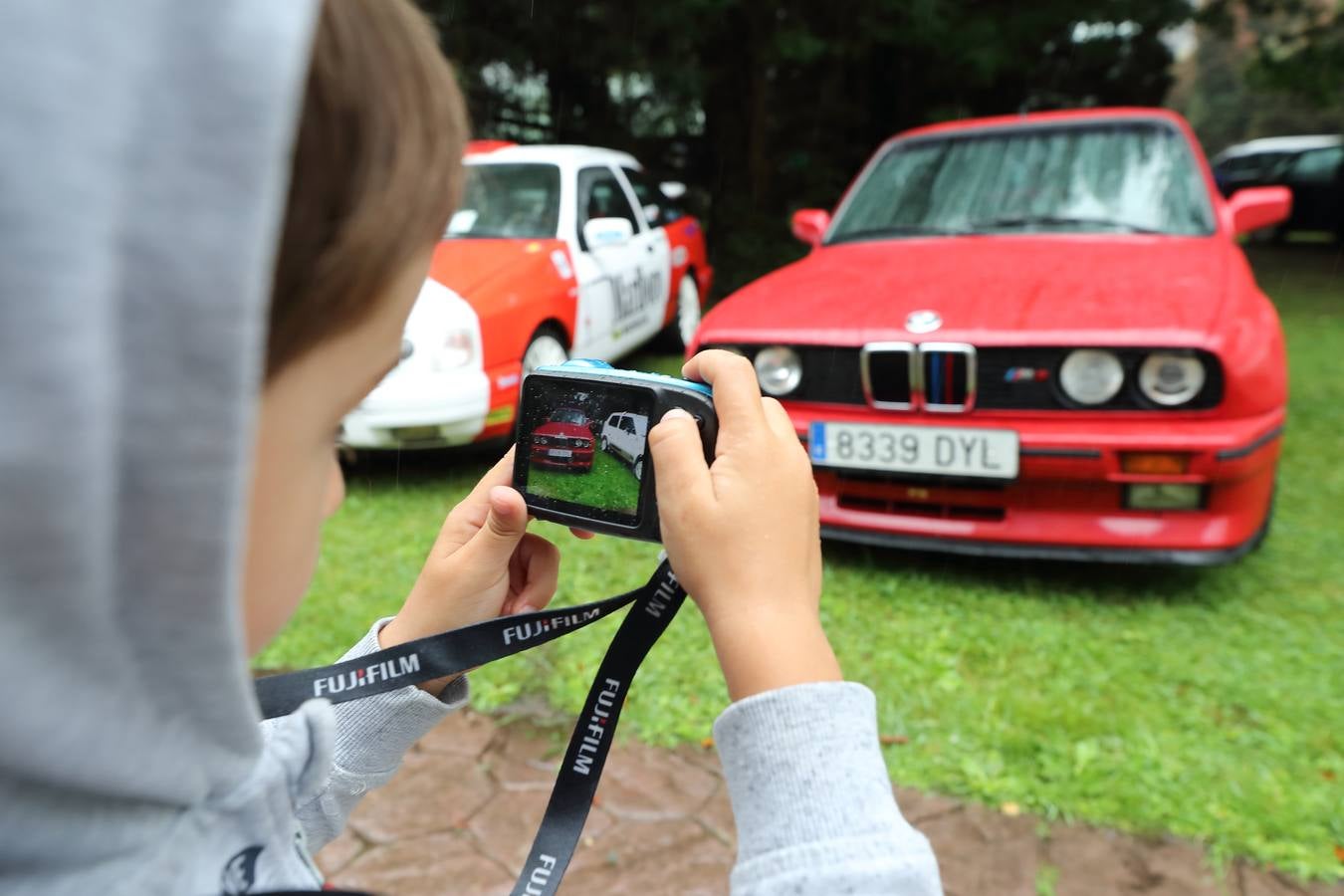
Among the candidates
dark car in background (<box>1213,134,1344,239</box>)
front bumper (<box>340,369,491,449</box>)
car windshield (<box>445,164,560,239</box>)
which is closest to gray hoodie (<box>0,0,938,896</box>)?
front bumper (<box>340,369,491,449</box>)

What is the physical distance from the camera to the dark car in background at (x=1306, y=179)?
14539mm

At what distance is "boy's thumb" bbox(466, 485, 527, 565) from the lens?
1.05 metres

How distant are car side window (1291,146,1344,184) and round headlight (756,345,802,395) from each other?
49.1 ft

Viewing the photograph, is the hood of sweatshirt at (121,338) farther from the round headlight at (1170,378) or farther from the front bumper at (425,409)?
the front bumper at (425,409)

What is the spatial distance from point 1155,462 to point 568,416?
222 centimetres

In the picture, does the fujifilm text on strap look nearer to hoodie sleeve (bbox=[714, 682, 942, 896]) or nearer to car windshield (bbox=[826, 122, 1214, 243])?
hoodie sleeve (bbox=[714, 682, 942, 896])

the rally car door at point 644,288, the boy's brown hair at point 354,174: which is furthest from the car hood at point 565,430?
the rally car door at point 644,288

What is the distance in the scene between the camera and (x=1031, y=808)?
7.06 ft

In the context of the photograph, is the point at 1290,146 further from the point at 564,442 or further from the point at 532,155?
the point at 564,442

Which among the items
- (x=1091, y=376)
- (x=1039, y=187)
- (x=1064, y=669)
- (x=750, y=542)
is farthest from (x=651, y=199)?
(x=750, y=542)

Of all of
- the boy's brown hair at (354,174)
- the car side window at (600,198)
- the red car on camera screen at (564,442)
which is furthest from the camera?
the car side window at (600,198)

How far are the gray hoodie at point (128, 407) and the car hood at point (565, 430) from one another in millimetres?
489

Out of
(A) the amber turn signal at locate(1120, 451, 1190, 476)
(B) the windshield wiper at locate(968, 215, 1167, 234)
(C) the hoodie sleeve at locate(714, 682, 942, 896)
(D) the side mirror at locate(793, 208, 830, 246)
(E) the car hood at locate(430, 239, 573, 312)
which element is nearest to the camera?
(C) the hoodie sleeve at locate(714, 682, 942, 896)

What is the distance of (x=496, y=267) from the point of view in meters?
4.46
